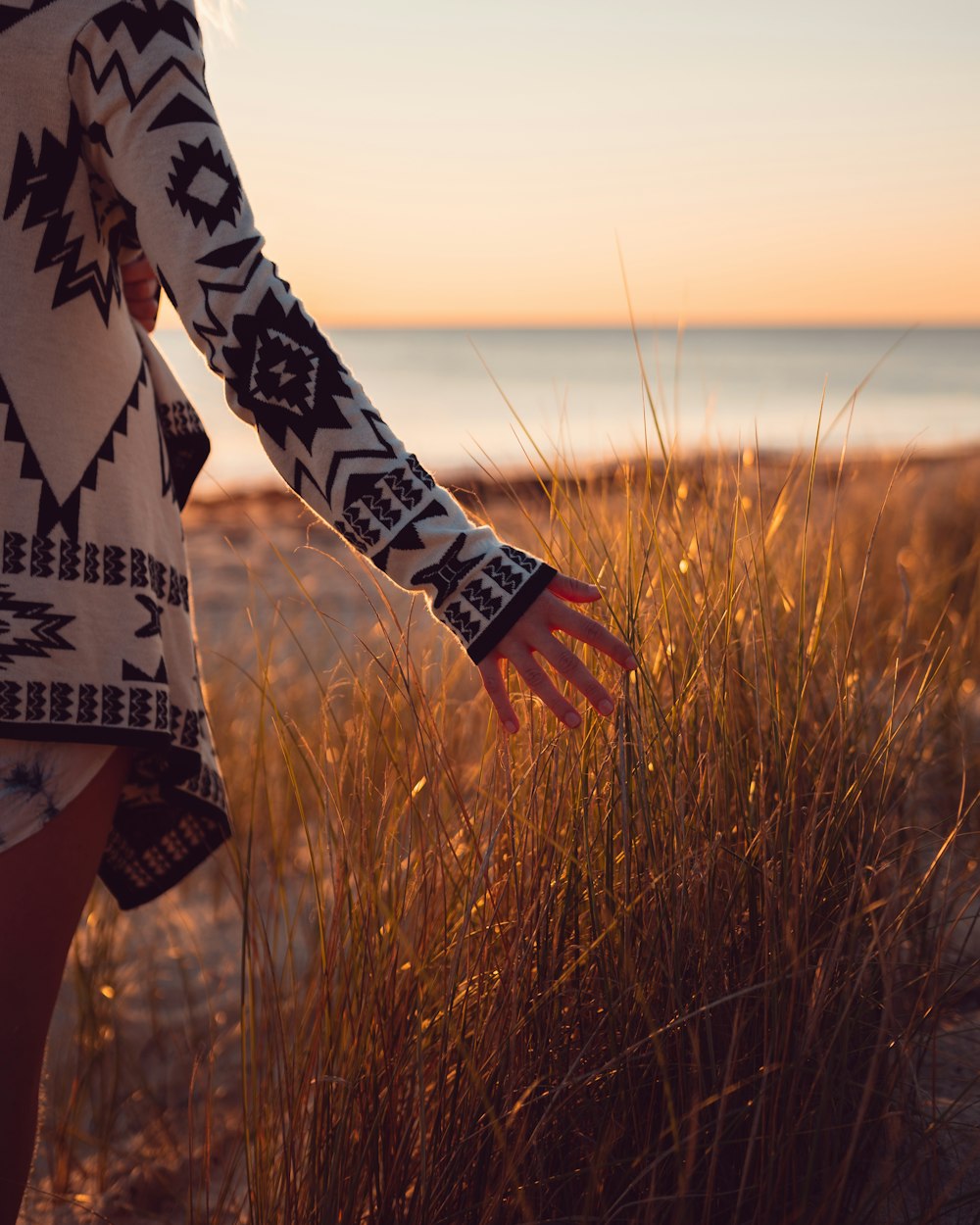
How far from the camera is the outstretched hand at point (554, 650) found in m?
0.90

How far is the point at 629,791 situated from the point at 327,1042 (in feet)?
1.32

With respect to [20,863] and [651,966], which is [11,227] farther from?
[651,966]

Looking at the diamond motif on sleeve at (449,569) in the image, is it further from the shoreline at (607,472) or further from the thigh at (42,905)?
the thigh at (42,905)

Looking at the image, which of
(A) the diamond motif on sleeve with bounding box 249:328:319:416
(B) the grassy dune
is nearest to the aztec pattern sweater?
(A) the diamond motif on sleeve with bounding box 249:328:319:416

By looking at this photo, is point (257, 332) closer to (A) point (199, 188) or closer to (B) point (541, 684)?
(A) point (199, 188)

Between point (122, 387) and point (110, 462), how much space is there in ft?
0.29

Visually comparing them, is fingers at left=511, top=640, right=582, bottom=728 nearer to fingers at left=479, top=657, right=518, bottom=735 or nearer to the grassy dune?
fingers at left=479, top=657, right=518, bottom=735

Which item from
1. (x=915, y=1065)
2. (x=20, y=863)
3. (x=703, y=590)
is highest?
(x=703, y=590)

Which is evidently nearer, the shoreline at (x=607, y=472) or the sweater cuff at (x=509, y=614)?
the sweater cuff at (x=509, y=614)

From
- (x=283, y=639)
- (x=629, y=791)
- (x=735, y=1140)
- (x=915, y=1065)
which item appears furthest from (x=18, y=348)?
(x=283, y=639)

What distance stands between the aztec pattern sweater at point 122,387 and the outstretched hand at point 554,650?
0.06 ft

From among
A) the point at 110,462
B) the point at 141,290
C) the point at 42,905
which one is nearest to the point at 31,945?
the point at 42,905

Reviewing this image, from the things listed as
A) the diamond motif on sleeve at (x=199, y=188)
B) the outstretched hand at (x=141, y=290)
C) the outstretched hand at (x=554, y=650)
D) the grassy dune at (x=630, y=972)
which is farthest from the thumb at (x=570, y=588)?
the outstretched hand at (x=141, y=290)

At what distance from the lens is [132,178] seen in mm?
899
